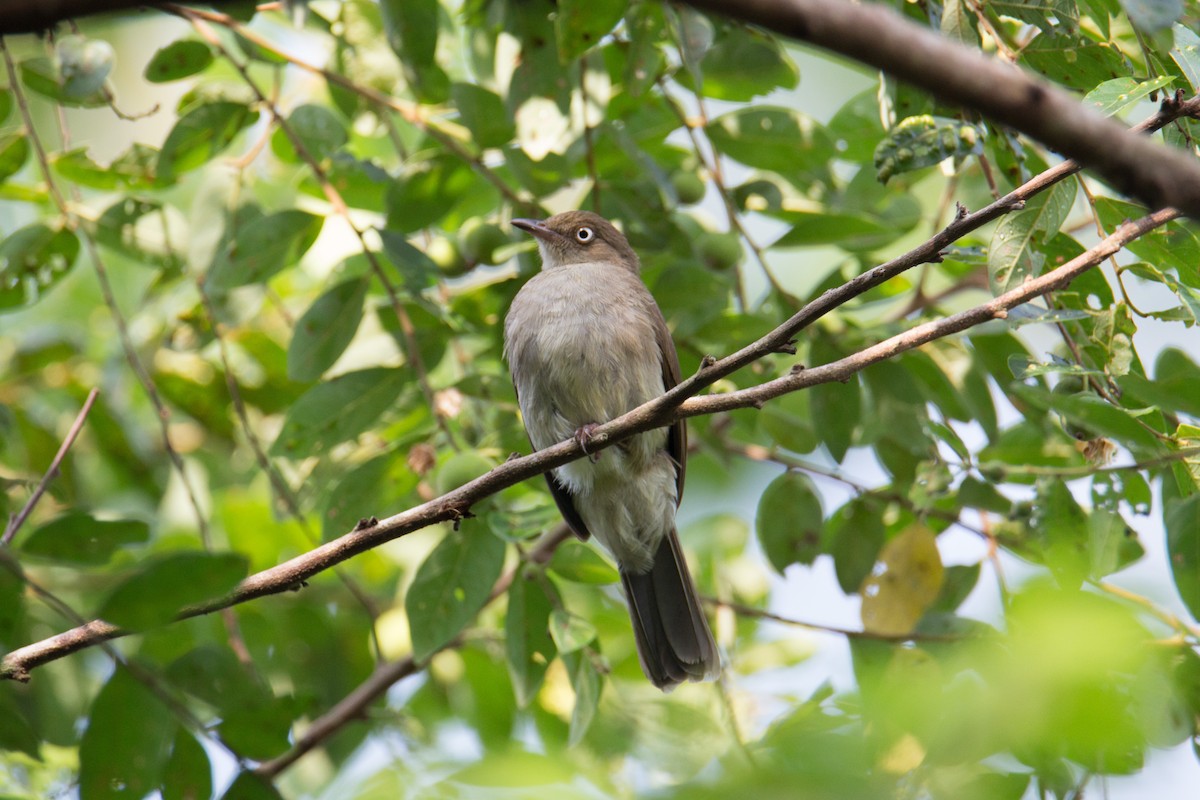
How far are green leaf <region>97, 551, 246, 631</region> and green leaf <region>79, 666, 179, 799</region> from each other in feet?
2.18

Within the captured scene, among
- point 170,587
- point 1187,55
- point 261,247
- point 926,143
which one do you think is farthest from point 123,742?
point 1187,55

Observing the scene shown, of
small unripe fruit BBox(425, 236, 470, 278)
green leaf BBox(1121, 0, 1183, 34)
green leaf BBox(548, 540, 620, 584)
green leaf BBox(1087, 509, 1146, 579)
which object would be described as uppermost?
small unripe fruit BBox(425, 236, 470, 278)

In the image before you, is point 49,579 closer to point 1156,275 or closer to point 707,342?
point 707,342

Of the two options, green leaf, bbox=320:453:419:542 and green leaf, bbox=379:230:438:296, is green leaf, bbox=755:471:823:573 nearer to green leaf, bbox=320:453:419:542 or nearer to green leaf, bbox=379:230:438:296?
green leaf, bbox=320:453:419:542

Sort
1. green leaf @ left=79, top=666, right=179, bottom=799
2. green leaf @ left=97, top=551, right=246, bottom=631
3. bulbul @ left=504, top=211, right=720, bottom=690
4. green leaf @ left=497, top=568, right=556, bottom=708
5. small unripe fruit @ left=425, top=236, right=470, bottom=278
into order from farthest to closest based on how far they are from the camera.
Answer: bulbul @ left=504, top=211, right=720, bottom=690
small unripe fruit @ left=425, top=236, right=470, bottom=278
green leaf @ left=497, top=568, right=556, bottom=708
green leaf @ left=79, top=666, right=179, bottom=799
green leaf @ left=97, top=551, right=246, bottom=631

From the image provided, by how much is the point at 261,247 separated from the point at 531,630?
1848 millimetres

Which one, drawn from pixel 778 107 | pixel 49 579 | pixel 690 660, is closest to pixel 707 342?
pixel 778 107

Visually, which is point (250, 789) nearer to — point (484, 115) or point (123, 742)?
point (123, 742)

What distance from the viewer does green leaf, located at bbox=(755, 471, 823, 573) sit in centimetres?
487

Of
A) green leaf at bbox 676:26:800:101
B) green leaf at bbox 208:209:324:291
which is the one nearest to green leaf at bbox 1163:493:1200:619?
green leaf at bbox 676:26:800:101

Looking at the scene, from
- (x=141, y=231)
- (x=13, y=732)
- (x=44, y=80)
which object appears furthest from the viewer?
(x=141, y=231)

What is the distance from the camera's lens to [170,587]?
2721 mm

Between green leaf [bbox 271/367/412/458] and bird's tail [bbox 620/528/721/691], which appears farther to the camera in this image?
bird's tail [bbox 620/528/721/691]

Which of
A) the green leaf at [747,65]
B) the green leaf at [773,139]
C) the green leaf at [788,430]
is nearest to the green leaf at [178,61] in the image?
the green leaf at [747,65]
